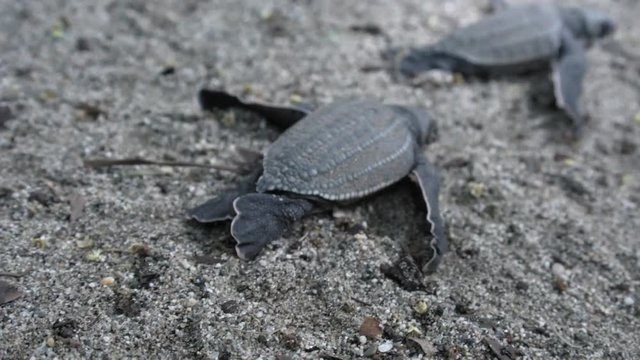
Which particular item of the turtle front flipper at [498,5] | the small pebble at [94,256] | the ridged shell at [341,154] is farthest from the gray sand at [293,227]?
the turtle front flipper at [498,5]

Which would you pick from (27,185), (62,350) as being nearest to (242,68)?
(27,185)

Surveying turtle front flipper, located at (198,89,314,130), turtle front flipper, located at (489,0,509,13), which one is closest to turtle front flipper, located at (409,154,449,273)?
turtle front flipper, located at (198,89,314,130)

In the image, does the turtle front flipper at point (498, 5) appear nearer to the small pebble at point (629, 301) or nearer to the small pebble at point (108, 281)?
the small pebble at point (629, 301)

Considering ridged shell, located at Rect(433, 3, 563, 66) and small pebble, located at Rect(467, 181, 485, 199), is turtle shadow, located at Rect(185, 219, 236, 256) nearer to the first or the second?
small pebble, located at Rect(467, 181, 485, 199)

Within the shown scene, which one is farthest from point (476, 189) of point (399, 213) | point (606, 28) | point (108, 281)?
point (606, 28)

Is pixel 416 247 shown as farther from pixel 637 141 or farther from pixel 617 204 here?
pixel 637 141
